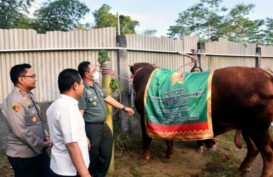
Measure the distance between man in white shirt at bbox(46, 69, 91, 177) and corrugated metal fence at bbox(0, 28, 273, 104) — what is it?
9.52 ft

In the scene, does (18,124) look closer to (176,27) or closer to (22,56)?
(22,56)

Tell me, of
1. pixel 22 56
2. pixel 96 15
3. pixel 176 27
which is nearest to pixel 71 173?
pixel 22 56

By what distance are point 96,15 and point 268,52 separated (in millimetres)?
19462

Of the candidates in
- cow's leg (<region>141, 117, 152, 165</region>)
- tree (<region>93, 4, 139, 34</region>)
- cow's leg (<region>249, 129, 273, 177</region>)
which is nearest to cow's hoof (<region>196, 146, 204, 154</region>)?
cow's leg (<region>141, 117, 152, 165</region>)

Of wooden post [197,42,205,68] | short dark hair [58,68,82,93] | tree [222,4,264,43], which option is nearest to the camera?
short dark hair [58,68,82,93]

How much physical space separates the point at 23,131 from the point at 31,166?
1.22 feet

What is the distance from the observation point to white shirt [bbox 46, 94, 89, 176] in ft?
8.14

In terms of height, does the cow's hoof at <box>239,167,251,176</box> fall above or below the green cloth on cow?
below

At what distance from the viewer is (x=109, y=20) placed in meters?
25.8

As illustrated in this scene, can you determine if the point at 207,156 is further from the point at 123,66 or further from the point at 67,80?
the point at 67,80

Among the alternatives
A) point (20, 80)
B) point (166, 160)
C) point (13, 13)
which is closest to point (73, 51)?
point (166, 160)

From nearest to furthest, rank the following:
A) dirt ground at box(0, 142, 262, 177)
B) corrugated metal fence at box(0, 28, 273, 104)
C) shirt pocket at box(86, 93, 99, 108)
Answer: shirt pocket at box(86, 93, 99, 108), dirt ground at box(0, 142, 262, 177), corrugated metal fence at box(0, 28, 273, 104)

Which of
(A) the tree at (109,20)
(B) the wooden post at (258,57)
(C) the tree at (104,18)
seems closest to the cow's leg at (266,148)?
(B) the wooden post at (258,57)

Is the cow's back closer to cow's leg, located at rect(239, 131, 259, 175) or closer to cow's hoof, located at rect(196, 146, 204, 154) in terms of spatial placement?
cow's leg, located at rect(239, 131, 259, 175)
